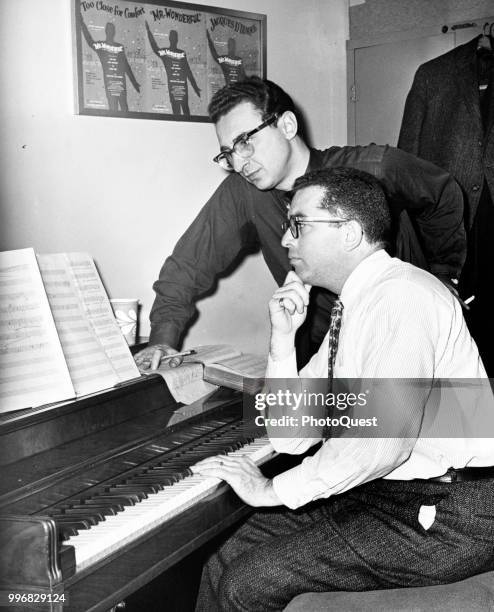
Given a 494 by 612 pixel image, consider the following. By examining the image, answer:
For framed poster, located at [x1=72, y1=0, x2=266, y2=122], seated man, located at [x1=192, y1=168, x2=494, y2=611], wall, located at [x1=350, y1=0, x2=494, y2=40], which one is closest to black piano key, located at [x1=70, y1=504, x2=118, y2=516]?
seated man, located at [x1=192, y1=168, x2=494, y2=611]

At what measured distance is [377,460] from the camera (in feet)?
5.42

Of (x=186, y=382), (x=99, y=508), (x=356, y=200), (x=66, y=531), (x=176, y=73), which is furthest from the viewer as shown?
(x=176, y=73)

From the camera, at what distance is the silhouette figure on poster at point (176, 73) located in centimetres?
305

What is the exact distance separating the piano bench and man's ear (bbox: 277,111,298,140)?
1.46 m

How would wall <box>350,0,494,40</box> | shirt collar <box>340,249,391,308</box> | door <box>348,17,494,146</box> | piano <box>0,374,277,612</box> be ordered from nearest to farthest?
piano <box>0,374,277,612</box>, shirt collar <box>340,249,391,308</box>, wall <box>350,0,494,40</box>, door <box>348,17,494,146</box>

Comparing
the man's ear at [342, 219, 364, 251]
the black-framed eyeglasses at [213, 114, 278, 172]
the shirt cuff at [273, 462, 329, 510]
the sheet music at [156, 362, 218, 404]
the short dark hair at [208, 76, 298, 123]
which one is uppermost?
the short dark hair at [208, 76, 298, 123]

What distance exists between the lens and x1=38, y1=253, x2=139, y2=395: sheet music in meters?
1.94

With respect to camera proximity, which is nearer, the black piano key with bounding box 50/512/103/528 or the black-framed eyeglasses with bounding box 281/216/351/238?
the black piano key with bounding box 50/512/103/528

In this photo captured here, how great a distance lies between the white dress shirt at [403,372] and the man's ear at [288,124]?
0.81 meters

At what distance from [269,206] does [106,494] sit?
1.44 meters

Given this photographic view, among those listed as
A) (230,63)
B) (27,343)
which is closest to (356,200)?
(27,343)

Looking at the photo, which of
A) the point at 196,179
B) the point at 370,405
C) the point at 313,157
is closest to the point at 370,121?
the point at 196,179

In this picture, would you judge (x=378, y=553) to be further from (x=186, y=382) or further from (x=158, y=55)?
(x=158, y=55)

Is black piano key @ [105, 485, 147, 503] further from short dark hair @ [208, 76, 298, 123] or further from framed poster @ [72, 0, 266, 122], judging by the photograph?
framed poster @ [72, 0, 266, 122]
